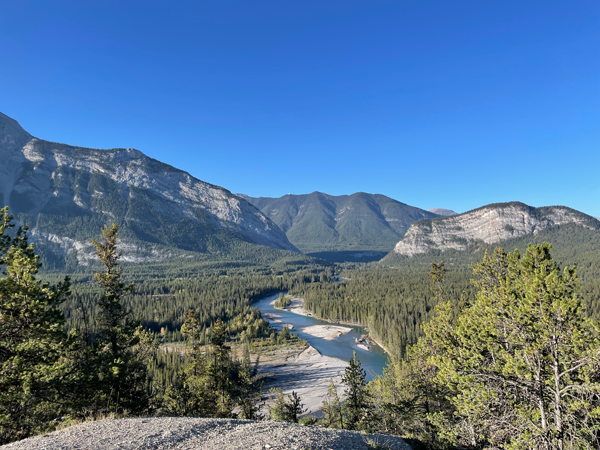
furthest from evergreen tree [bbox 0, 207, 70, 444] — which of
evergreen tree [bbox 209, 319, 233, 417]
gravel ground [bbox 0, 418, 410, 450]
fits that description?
evergreen tree [bbox 209, 319, 233, 417]

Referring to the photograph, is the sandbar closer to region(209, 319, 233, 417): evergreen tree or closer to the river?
the river

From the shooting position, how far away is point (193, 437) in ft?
50.1

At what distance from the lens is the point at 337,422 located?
3381 centimetres

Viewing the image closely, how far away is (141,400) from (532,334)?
2667 cm

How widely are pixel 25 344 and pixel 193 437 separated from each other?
9.21 m

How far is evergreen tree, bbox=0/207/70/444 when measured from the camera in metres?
13.6

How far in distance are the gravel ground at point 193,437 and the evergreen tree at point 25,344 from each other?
1821 mm

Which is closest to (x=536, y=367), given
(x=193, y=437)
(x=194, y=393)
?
(x=193, y=437)

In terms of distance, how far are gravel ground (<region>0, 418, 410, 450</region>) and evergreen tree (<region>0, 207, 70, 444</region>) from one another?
182 cm

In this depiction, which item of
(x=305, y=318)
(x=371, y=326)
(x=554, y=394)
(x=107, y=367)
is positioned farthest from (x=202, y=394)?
(x=305, y=318)

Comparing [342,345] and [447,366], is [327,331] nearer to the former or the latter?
[342,345]

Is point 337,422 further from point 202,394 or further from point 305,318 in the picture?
point 305,318

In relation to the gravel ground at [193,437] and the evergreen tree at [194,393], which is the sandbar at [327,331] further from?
the gravel ground at [193,437]

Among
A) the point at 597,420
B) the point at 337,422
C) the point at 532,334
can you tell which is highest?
the point at 532,334
